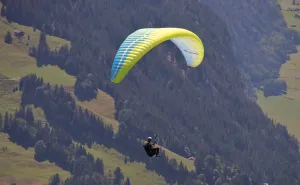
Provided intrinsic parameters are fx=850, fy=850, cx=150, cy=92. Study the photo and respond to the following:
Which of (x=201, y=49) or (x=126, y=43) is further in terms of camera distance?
(x=201, y=49)

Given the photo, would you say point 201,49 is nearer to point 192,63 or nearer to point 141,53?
point 192,63

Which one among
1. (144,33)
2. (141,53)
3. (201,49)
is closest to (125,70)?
(141,53)

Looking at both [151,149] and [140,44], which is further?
[140,44]

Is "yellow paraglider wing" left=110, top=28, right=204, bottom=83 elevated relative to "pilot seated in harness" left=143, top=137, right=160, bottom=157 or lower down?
elevated

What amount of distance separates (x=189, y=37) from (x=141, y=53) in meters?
13.7

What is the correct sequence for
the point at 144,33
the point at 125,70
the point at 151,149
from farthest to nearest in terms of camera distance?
1. the point at 144,33
2. the point at 125,70
3. the point at 151,149

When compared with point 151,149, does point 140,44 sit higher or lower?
higher

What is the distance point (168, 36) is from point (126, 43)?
6.03 metres

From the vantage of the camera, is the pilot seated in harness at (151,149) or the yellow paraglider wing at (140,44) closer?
the pilot seated in harness at (151,149)

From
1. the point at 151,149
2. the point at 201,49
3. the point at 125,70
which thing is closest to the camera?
the point at 151,149

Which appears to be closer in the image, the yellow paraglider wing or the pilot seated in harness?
the pilot seated in harness

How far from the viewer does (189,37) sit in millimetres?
127125

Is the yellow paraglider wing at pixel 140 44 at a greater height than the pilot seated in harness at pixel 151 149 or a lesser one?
greater

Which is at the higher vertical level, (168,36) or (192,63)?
(168,36)
